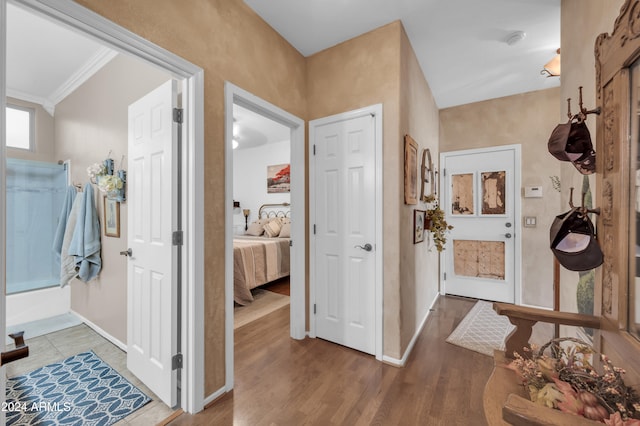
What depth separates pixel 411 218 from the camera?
255 centimetres

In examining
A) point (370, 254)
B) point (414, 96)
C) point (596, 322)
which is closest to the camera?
point (596, 322)

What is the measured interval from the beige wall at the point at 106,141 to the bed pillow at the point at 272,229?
2766 millimetres

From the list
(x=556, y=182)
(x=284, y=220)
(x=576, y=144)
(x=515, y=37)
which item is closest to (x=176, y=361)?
(x=576, y=144)

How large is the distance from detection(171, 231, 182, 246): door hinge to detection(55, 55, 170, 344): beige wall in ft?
3.53

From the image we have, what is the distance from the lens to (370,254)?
231 centimetres

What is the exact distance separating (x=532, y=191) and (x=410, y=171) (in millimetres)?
2188

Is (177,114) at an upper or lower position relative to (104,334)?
upper

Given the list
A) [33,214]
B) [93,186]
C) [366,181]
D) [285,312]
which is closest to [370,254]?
[366,181]

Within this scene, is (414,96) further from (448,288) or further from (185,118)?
(448,288)

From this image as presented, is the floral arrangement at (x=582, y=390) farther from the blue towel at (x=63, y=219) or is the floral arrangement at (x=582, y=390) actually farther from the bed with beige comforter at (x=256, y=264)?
the blue towel at (x=63, y=219)

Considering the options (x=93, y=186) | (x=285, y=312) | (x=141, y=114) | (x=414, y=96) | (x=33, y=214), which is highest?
(x=414, y=96)

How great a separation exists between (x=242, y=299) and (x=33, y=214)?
285cm

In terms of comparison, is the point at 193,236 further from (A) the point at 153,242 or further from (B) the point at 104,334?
(B) the point at 104,334

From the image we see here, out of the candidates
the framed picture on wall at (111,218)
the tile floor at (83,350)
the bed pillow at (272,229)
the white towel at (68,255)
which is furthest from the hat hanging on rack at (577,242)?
the bed pillow at (272,229)
